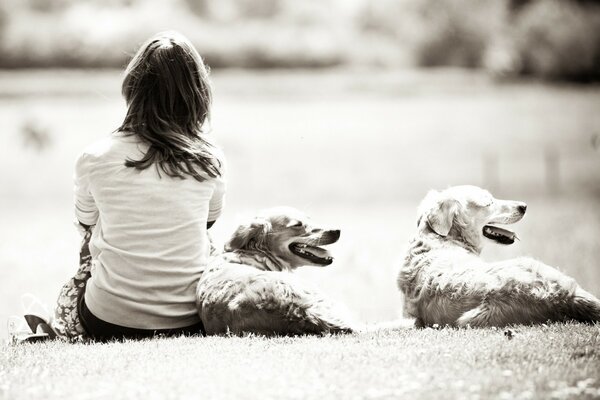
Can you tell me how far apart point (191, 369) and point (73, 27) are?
1915 centimetres

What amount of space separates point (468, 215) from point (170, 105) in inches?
85.5

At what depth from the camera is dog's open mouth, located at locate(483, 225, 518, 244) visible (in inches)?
236

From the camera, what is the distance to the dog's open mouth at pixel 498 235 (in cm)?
600

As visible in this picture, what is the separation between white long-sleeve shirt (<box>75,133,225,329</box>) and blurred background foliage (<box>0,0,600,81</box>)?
53.6 ft

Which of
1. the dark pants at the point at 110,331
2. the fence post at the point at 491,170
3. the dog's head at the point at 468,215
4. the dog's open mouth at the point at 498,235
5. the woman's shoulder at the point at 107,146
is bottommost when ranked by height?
the fence post at the point at 491,170

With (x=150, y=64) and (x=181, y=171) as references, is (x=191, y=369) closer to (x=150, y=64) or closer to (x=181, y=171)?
(x=181, y=171)

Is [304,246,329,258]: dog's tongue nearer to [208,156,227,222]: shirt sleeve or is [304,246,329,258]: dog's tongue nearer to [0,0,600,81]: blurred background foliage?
[208,156,227,222]: shirt sleeve

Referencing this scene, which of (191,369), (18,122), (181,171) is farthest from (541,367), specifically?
(18,122)

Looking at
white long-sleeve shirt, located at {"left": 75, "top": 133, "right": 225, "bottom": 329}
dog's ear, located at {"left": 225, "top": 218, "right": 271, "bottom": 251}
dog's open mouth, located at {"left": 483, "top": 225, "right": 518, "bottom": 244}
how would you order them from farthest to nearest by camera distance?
dog's open mouth, located at {"left": 483, "top": 225, "right": 518, "bottom": 244}
dog's ear, located at {"left": 225, "top": 218, "right": 271, "bottom": 251}
white long-sleeve shirt, located at {"left": 75, "top": 133, "right": 225, "bottom": 329}

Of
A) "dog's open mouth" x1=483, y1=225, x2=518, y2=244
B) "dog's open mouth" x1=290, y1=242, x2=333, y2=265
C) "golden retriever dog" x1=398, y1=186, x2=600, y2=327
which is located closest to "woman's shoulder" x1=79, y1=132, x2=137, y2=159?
"dog's open mouth" x1=290, y1=242, x2=333, y2=265

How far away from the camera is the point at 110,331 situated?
5.15 metres

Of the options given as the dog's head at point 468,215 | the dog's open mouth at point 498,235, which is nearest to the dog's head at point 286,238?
the dog's head at point 468,215

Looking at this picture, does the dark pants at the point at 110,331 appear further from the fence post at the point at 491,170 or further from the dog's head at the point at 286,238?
the fence post at the point at 491,170

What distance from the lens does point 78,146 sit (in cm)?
2311
